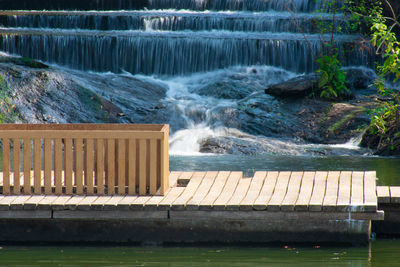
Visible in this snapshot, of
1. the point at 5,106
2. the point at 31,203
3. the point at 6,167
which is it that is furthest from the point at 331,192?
the point at 5,106

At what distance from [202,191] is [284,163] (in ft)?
19.4

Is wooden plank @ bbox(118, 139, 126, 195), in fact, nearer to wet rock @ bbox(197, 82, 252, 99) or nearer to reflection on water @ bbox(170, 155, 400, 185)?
reflection on water @ bbox(170, 155, 400, 185)

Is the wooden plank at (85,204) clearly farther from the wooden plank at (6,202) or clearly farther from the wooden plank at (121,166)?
the wooden plank at (6,202)

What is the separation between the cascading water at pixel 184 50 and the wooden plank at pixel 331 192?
8688 millimetres

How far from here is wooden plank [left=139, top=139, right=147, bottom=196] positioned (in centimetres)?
830

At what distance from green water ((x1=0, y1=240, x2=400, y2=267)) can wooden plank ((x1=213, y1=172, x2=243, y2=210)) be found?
49 cm

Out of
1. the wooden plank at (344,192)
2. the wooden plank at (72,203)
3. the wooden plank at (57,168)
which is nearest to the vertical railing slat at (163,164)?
the wooden plank at (72,203)

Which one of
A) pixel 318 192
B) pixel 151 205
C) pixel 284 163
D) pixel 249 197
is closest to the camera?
pixel 151 205

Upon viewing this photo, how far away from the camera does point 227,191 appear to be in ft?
28.1

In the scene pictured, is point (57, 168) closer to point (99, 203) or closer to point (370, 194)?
point (99, 203)

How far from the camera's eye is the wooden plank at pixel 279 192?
7.83m

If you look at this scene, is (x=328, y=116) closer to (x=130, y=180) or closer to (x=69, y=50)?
(x=69, y=50)

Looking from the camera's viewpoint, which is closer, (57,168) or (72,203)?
(72,203)

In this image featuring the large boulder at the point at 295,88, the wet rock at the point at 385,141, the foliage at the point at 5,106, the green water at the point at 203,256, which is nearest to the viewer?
the green water at the point at 203,256
